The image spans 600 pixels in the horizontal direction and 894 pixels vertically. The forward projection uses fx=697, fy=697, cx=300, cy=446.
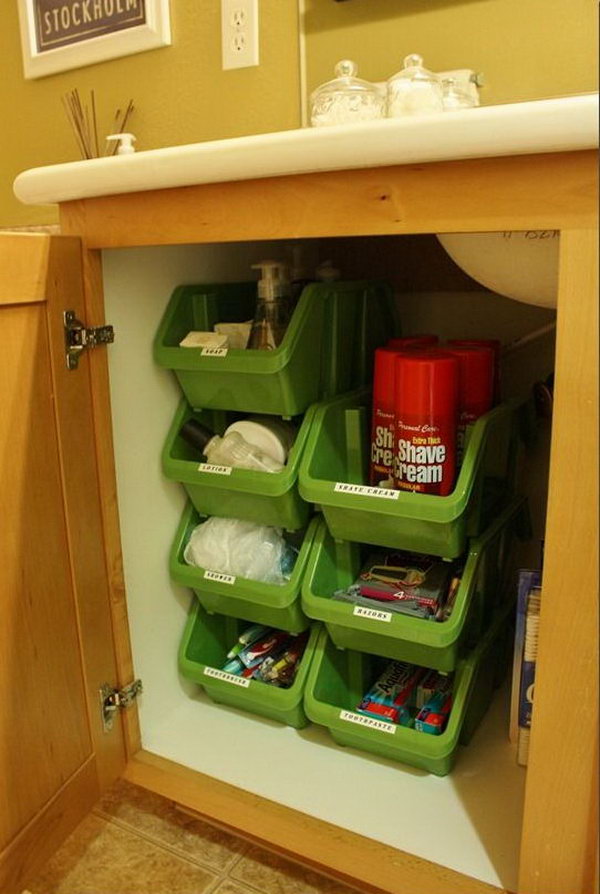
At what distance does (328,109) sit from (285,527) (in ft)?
1.94

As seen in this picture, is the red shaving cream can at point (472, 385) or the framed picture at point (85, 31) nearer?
the red shaving cream can at point (472, 385)

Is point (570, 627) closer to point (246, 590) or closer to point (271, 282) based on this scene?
point (246, 590)

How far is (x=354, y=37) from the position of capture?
1059 mm

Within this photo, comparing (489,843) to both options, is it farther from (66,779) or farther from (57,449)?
(57,449)

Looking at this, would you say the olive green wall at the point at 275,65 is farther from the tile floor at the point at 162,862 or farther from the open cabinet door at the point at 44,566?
the tile floor at the point at 162,862

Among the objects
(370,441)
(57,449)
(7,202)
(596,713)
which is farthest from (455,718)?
(7,202)

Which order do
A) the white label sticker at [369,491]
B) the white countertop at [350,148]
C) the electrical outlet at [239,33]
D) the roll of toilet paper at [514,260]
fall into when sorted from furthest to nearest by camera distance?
1. the electrical outlet at [239,33]
2. the white label sticker at [369,491]
3. the roll of toilet paper at [514,260]
4. the white countertop at [350,148]

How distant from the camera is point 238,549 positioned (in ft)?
3.36

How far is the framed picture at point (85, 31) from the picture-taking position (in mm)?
1209

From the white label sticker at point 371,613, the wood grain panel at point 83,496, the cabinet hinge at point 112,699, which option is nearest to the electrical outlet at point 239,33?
the wood grain panel at point 83,496

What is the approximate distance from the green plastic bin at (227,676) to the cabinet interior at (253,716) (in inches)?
0.9

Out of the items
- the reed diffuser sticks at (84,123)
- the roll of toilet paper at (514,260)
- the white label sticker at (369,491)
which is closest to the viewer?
the roll of toilet paper at (514,260)

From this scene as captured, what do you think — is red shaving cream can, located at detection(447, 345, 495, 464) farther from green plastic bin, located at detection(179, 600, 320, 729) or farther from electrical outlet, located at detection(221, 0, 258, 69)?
electrical outlet, located at detection(221, 0, 258, 69)

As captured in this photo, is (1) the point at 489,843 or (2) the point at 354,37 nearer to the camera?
(1) the point at 489,843
